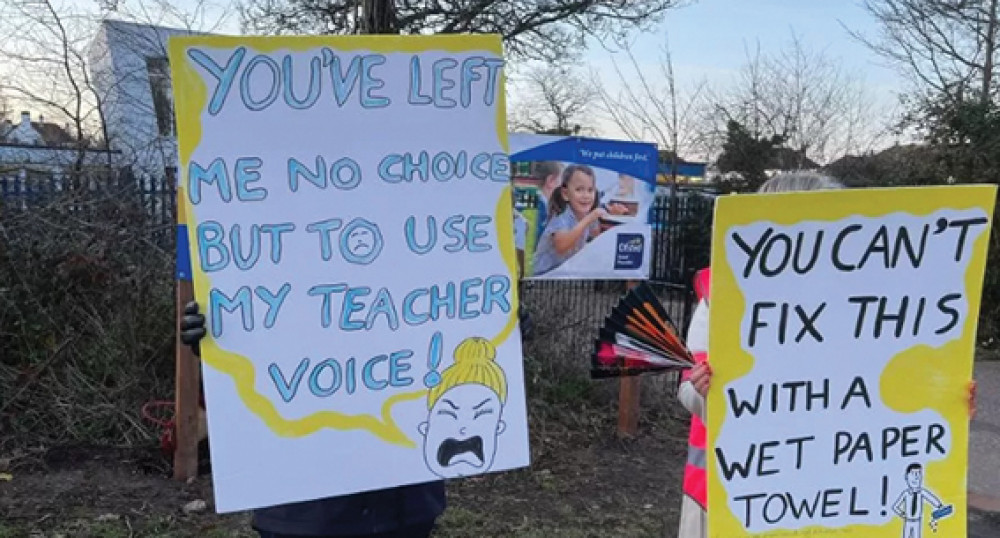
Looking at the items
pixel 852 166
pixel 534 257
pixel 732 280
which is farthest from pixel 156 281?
pixel 852 166

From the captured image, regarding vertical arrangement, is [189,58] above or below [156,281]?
above

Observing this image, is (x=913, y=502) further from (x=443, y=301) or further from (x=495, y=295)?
(x=443, y=301)

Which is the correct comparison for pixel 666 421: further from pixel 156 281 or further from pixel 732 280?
pixel 732 280

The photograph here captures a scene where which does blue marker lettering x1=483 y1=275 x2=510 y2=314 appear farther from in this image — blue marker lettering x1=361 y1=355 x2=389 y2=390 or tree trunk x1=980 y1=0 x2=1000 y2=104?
tree trunk x1=980 y1=0 x2=1000 y2=104

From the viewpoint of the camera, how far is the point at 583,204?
16.9ft

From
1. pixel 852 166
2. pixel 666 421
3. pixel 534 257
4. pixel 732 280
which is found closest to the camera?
pixel 732 280

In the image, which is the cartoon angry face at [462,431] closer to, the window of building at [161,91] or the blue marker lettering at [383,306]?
the blue marker lettering at [383,306]

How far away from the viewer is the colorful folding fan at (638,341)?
7.22ft

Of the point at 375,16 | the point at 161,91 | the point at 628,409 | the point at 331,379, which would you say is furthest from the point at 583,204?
the point at 161,91

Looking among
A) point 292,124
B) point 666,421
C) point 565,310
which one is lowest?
point 666,421

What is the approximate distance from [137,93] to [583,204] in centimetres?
584

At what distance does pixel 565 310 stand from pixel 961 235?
4049 mm

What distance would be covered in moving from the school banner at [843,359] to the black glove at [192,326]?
4.20 feet

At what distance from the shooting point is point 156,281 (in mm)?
5367
